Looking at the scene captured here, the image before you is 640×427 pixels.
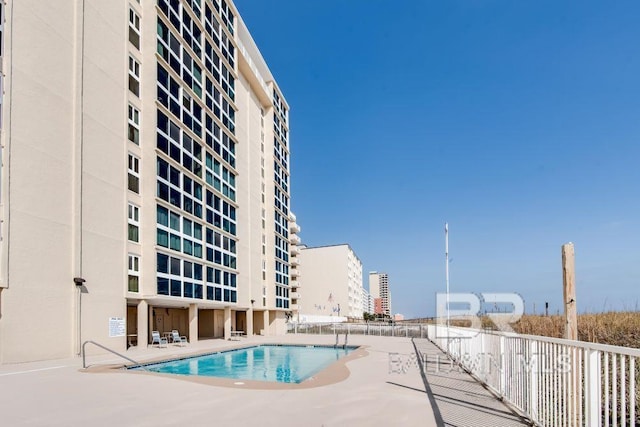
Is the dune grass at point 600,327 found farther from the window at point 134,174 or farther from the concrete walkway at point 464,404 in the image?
the window at point 134,174

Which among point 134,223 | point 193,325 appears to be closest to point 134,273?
point 134,223

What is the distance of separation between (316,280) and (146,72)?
70608 mm

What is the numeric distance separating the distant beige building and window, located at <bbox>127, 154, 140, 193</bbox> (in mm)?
67083

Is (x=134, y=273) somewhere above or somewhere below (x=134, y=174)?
below

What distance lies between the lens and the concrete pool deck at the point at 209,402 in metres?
6.34

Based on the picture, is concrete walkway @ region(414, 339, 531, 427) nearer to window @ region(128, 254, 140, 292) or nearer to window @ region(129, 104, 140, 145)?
window @ region(128, 254, 140, 292)

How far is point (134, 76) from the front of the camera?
22828mm

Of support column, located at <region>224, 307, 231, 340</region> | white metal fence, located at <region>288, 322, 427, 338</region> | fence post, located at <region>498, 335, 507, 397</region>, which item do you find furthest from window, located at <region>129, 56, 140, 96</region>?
fence post, located at <region>498, 335, 507, 397</region>

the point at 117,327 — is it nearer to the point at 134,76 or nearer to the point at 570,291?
the point at 134,76

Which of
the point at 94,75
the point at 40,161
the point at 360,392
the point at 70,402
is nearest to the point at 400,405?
the point at 360,392

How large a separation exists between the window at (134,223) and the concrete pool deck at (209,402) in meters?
11.6

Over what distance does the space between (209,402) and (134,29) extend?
21397 millimetres

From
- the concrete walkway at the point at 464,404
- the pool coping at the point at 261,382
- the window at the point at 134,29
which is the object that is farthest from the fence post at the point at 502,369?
the window at the point at 134,29

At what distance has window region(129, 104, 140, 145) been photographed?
22266 millimetres
